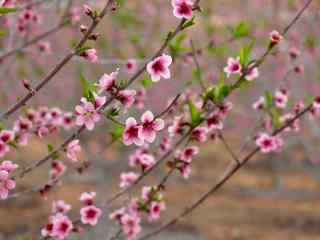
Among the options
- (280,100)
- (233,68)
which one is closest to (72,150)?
(233,68)

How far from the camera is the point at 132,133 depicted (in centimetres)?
232

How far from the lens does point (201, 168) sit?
18609 millimetres

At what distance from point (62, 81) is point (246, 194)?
21.3ft

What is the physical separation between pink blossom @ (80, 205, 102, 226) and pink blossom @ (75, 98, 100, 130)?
0.78 meters

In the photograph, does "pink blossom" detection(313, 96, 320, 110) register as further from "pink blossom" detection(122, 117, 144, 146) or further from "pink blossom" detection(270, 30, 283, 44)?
"pink blossom" detection(122, 117, 144, 146)

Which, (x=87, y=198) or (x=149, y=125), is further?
(x=87, y=198)

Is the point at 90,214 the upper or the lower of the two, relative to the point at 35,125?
lower

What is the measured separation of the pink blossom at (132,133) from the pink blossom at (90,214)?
88 centimetres

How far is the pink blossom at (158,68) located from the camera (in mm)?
2354

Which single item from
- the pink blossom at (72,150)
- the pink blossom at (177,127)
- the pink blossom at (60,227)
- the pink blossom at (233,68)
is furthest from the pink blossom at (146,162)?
the pink blossom at (233,68)

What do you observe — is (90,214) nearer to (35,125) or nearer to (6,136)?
(6,136)

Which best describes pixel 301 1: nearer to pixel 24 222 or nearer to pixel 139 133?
pixel 24 222

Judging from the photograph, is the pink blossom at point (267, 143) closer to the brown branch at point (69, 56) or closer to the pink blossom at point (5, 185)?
the brown branch at point (69, 56)

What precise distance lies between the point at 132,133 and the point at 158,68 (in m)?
0.32
